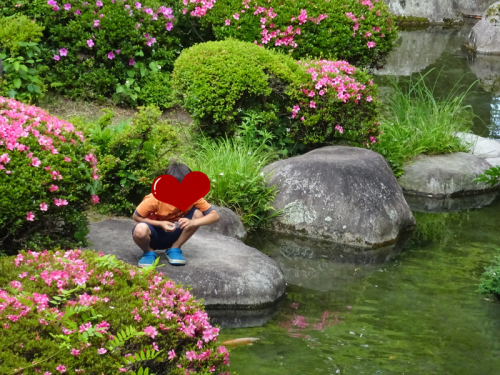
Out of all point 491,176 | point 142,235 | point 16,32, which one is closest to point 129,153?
point 142,235

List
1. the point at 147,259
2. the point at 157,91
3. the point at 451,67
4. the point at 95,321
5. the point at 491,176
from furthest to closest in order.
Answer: the point at 451,67 < the point at 157,91 < the point at 491,176 < the point at 147,259 < the point at 95,321

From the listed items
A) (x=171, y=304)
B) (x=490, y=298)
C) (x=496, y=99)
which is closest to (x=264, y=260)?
(x=490, y=298)

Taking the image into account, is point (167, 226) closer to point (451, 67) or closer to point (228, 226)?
point (228, 226)

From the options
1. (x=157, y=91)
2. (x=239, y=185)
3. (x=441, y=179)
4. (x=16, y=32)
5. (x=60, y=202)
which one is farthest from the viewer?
(x=157, y=91)

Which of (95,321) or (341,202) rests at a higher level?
(95,321)

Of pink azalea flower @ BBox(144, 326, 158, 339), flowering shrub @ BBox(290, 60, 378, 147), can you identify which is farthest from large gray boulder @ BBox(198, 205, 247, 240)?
pink azalea flower @ BBox(144, 326, 158, 339)

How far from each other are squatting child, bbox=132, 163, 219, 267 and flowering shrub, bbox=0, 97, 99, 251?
459mm

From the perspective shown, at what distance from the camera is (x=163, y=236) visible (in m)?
5.71

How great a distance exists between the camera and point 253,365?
4746 mm

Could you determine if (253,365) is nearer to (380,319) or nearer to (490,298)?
(380,319)

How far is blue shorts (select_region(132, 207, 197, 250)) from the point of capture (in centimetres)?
564

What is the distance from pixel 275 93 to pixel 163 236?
3.89m

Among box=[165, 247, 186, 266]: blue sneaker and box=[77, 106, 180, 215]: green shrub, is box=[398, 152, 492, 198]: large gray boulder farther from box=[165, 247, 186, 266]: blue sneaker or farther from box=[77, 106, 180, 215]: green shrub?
box=[165, 247, 186, 266]: blue sneaker
